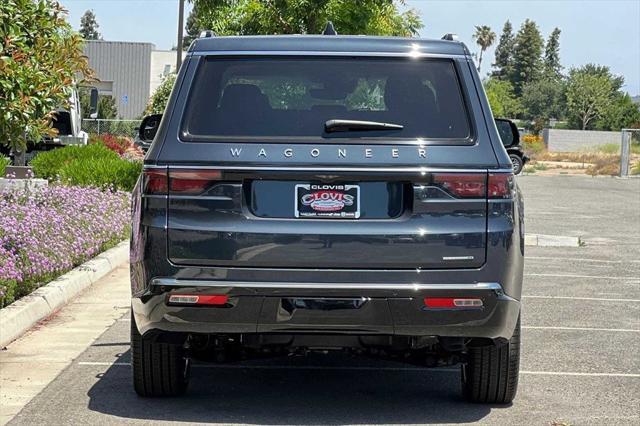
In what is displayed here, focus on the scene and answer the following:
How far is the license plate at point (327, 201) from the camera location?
20.3ft

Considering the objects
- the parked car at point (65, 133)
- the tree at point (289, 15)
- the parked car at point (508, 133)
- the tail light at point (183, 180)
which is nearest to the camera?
the tail light at point (183, 180)

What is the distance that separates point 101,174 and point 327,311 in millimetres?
13312

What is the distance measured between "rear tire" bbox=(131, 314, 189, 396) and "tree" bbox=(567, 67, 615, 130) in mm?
98312

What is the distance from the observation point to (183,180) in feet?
20.5

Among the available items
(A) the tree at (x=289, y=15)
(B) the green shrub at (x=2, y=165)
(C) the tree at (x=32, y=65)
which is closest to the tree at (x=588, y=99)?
(A) the tree at (x=289, y=15)

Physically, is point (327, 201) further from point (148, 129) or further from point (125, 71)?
point (125, 71)

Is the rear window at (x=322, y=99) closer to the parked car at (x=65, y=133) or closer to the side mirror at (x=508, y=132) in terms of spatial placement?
the side mirror at (x=508, y=132)

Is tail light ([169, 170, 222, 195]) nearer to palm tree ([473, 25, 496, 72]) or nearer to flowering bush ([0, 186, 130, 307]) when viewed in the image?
flowering bush ([0, 186, 130, 307])

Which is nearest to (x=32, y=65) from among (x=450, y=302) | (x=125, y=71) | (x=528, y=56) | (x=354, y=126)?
(x=354, y=126)

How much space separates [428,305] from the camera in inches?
244

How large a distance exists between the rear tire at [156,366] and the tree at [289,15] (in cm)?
2197

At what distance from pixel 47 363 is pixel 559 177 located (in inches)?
1533

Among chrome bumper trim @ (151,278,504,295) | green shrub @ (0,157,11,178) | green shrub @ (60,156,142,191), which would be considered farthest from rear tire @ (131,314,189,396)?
green shrub @ (60,156,142,191)

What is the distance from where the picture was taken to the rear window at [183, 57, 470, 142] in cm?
640
